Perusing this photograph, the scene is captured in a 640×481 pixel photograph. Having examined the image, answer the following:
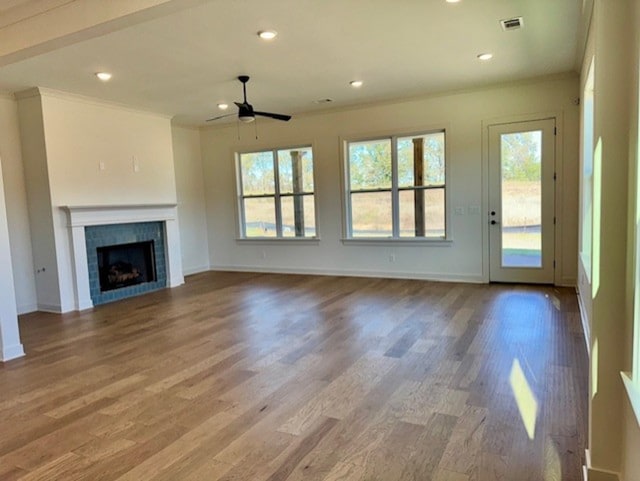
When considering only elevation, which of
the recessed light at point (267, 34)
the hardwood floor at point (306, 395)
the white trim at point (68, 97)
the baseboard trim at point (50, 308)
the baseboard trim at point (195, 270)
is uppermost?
the white trim at point (68, 97)

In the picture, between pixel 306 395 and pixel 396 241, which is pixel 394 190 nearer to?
pixel 396 241

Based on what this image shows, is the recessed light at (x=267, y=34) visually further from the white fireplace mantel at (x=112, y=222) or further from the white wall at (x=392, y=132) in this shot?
the white fireplace mantel at (x=112, y=222)

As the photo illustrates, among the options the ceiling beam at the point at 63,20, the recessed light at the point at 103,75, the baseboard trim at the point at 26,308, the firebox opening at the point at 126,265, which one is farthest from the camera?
the firebox opening at the point at 126,265

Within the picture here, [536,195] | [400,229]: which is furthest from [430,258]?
[536,195]

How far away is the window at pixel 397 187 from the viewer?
6660 millimetres

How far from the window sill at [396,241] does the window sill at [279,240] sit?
2.01ft

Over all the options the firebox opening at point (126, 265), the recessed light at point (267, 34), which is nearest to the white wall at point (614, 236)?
the recessed light at point (267, 34)

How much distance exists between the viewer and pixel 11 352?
396cm

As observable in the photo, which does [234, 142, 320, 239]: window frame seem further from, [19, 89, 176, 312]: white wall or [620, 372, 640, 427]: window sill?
[620, 372, 640, 427]: window sill

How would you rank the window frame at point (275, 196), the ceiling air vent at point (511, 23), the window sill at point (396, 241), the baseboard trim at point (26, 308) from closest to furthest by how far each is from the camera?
the ceiling air vent at point (511, 23) → the baseboard trim at point (26, 308) → the window sill at point (396, 241) → the window frame at point (275, 196)

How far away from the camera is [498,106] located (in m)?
6.04

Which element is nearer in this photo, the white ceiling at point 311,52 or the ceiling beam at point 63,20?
the ceiling beam at point 63,20

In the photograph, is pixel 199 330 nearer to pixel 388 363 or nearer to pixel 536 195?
pixel 388 363

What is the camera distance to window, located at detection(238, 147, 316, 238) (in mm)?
7738
